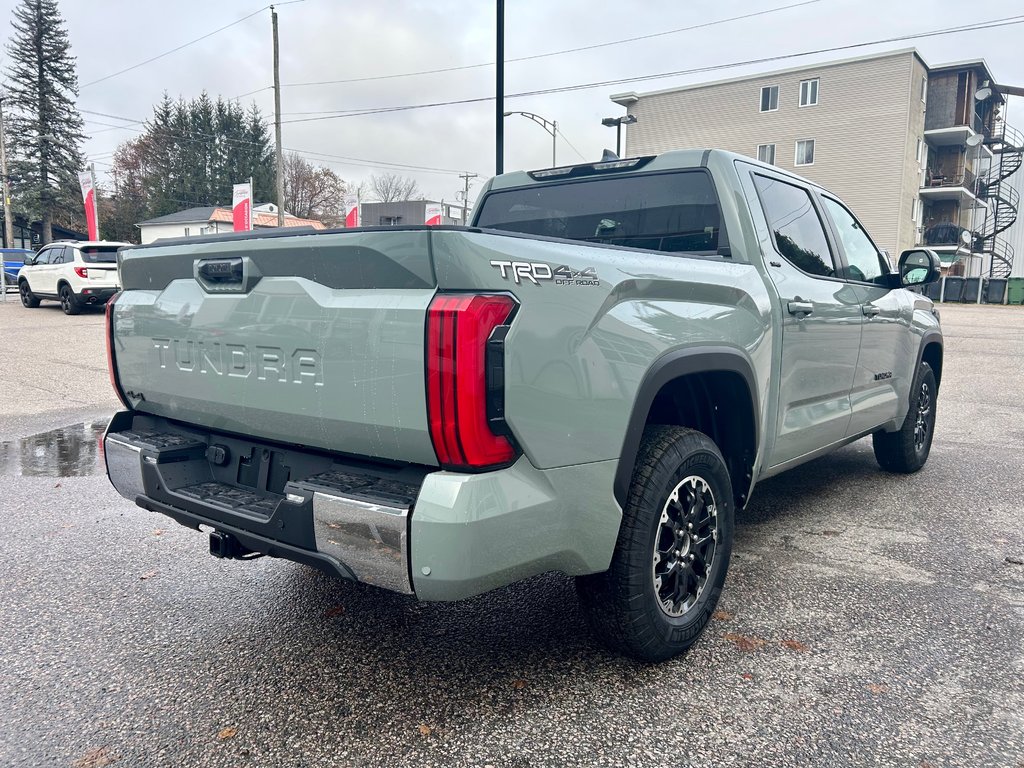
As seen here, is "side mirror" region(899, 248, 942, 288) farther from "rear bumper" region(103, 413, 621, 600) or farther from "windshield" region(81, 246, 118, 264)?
"windshield" region(81, 246, 118, 264)

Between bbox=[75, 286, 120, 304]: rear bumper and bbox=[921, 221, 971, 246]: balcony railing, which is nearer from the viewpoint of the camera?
bbox=[75, 286, 120, 304]: rear bumper

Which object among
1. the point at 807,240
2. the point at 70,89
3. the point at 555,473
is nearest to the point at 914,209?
the point at 807,240

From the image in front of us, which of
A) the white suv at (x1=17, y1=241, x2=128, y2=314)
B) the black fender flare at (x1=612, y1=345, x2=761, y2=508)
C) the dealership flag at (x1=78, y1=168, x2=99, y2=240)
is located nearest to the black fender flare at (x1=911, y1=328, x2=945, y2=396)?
the black fender flare at (x1=612, y1=345, x2=761, y2=508)

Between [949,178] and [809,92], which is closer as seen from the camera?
[809,92]

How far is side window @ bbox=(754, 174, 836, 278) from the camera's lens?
3797 millimetres

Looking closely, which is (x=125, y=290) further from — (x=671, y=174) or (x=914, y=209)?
(x=914, y=209)

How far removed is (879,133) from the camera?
36.5 meters

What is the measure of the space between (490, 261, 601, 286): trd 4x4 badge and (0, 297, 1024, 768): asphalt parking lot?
1.40m

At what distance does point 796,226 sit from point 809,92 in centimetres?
3878

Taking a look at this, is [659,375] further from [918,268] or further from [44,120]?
[44,120]

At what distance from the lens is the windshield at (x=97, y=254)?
18.0m

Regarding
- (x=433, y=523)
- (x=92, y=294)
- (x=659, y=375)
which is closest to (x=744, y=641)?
(x=659, y=375)

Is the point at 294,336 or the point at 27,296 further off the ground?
the point at 294,336

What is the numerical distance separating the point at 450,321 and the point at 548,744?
1.33 meters
